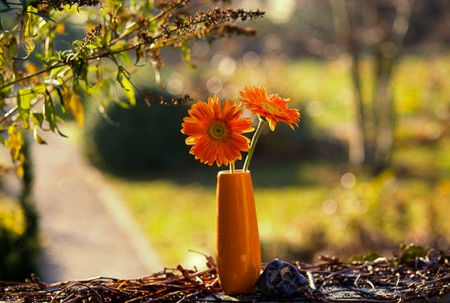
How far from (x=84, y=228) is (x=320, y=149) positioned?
5.33 meters

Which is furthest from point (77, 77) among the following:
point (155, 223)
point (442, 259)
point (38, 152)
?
point (38, 152)

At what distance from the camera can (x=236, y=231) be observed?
1919mm

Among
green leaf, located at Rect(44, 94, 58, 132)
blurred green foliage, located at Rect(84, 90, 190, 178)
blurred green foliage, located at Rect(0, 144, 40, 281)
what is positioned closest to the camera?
green leaf, located at Rect(44, 94, 58, 132)

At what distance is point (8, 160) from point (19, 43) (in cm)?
944

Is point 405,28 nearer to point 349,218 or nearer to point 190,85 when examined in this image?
point 349,218

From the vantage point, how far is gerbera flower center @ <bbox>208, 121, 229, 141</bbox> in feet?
6.02

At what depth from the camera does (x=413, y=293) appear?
1.96m

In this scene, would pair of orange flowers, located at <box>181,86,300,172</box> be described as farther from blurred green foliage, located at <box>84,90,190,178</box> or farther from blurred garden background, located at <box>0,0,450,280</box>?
blurred green foliage, located at <box>84,90,190,178</box>

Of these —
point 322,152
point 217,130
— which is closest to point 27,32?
point 217,130

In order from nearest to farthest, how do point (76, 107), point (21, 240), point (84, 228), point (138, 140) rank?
point (76, 107) < point (21, 240) < point (84, 228) < point (138, 140)

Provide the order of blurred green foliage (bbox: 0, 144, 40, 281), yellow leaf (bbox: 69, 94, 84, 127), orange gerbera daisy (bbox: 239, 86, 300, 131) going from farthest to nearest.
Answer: blurred green foliage (bbox: 0, 144, 40, 281) < yellow leaf (bbox: 69, 94, 84, 127) < orange gerbera daisy (bbox: 239, 86, 300, 131)

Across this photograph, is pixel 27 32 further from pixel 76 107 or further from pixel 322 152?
pixel 322 152

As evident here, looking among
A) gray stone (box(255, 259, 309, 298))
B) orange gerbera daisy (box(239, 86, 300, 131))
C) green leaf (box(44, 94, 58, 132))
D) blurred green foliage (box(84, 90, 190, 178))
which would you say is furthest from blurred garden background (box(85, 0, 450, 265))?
green leaf (box(44, 94, 58, 132))

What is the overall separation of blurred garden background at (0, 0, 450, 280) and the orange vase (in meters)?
4.58
